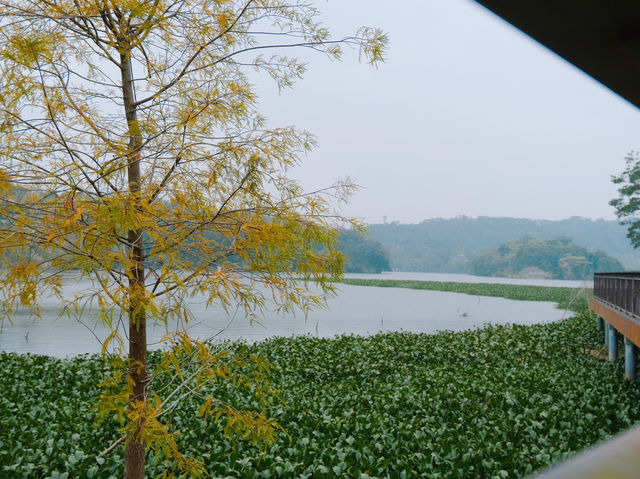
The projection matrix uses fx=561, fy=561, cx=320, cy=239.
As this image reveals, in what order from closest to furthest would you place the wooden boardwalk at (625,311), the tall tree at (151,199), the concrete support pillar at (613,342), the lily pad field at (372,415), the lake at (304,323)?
the tall tree at (151,199)
the lily pad field at (372,415)
the wooden boardwalk at (625,311)
the concrete support pillar at (613,342)
the lake at (304,323)

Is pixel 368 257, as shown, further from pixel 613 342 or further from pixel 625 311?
pixel 625 311

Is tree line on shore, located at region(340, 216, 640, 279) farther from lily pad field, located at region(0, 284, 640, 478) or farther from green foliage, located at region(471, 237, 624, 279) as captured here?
lily pad field, located at region(0, 284, 640, 478)

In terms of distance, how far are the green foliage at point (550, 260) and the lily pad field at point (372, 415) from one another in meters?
57.0

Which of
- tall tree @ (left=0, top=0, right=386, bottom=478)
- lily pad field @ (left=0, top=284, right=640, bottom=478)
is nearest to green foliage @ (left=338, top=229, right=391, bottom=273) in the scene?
lily pad field @ (left=0, top=284, right=640, bottom=478)

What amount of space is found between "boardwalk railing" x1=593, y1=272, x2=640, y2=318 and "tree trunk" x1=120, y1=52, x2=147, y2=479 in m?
7.62

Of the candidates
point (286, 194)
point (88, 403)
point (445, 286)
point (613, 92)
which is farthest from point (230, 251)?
point (445, 286)

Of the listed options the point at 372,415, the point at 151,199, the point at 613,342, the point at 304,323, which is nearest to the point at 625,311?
the point at 613,342

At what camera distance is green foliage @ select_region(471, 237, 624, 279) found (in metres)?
66.9

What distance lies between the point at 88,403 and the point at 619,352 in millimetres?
12359

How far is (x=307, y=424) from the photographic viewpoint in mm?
7484

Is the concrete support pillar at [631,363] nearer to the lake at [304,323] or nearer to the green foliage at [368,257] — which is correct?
the lake at [304,323]

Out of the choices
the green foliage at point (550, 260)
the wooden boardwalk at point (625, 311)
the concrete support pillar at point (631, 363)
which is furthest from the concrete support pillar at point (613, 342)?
the green foliage at point (550, 260)

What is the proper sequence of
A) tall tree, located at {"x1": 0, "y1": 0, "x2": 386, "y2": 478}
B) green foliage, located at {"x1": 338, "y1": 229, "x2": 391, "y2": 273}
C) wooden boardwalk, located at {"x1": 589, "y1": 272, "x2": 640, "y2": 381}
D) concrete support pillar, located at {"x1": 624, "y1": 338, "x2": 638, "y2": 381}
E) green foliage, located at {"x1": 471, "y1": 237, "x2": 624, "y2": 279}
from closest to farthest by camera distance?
tall tree, located at {"x1": 0, "y1": 0, "x2": 386, "y2": 478}
wooden boardwalk, located at {"x1": 589, "y1": 272, "x2": 640, "y2": 381}
concrete support pillar, located at {"x1": 624, "y1": 338, "x2": 638, "y2": 381}
green foliage, located at {"x1": 338, "y1": 229, "x2": 391, "y2": 273}
green foliage, located at {"x1": 471, "y1": 237, "x2": 624, "y2": 279}

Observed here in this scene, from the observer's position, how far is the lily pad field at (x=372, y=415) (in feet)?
19.5
